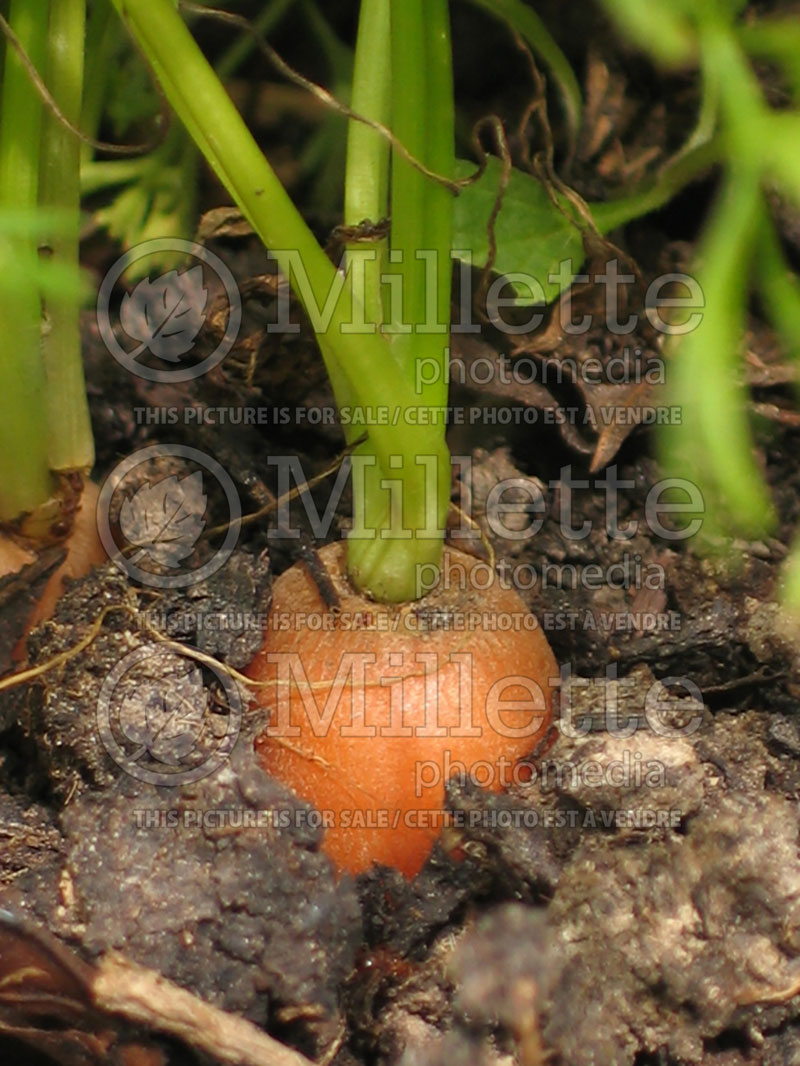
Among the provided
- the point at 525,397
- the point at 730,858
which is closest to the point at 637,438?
the point at 525,397

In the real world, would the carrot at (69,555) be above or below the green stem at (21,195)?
below

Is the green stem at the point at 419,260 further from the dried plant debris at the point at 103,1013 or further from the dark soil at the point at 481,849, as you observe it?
the dried plant debris at the point at 103,1013

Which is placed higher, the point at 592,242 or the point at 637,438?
the point at 592,242

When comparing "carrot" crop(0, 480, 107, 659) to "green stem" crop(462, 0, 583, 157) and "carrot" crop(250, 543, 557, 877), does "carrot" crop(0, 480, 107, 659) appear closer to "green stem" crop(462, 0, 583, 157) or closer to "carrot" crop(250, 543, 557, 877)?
"carrot" crop(250, 543, 557, 877)

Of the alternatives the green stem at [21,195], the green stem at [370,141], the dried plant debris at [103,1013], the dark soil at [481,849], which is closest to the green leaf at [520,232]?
the green stem at [370,141]

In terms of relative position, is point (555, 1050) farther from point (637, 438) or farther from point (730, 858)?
point (637, 438)

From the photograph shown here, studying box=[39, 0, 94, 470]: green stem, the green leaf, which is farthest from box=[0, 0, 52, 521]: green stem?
the green leaf

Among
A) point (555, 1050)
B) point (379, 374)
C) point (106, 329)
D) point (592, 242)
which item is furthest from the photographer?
point (106, 329)
